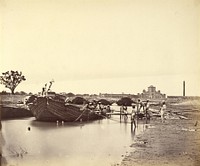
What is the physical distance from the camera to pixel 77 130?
158 centimetres

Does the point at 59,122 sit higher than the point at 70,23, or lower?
lower

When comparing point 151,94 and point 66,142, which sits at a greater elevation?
point 151,94

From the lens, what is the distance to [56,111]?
1590 mm

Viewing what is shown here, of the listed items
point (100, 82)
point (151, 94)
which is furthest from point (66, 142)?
point (151, 94)

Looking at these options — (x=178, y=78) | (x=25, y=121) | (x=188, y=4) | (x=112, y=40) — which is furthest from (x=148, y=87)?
(x=25, y=121)

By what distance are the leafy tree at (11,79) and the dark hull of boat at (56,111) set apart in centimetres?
9

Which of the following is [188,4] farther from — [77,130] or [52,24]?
[77,130]

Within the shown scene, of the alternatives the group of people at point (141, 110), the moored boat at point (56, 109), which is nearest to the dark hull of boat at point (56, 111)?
the moored boat at point (56, 109)

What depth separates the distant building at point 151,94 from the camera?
155 centimetres

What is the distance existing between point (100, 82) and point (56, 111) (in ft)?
0.63

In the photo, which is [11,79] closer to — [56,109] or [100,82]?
[56,109]

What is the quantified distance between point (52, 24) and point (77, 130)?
39cm

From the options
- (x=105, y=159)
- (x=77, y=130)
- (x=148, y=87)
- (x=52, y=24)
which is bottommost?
(x=105, y=159)

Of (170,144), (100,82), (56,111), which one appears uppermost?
(100,82)
